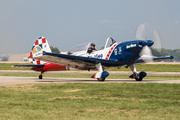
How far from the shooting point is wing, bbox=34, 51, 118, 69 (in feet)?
56.9

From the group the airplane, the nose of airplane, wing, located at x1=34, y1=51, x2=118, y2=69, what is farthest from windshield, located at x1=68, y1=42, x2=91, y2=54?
the nose of airplane

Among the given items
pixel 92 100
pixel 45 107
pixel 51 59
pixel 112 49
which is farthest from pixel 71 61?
pixel 45 107

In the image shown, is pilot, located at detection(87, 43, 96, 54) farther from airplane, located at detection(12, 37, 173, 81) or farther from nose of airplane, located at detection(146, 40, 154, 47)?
nose of airplane, located at detection(146, 40, 154, 47)

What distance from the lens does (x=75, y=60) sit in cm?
1811

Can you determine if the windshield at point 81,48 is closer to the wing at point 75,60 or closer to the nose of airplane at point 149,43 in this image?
the wing at point 75,60

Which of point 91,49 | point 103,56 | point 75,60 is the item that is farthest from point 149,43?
point 75,60

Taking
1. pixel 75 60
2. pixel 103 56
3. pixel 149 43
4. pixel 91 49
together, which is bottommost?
pixel 75 60

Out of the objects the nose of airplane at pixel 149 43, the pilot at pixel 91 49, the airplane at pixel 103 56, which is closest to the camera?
the nose of airplane at pixel 149 43

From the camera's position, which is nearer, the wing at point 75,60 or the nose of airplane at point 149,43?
the nose of airplane at point 149,43

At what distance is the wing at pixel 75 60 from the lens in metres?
17.3

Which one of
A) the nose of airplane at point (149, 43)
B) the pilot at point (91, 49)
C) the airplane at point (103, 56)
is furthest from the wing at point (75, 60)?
the nose of airplane at point (149, 43)

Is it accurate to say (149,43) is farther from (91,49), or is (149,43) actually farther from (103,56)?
(91,49)

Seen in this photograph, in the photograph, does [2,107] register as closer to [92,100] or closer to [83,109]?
[83,109]

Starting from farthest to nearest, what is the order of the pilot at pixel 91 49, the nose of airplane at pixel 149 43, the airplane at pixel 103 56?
the pilot at pixel 91 49 → the airplane at pixel 103 56 → the nose of airplane at pixel 149 43
